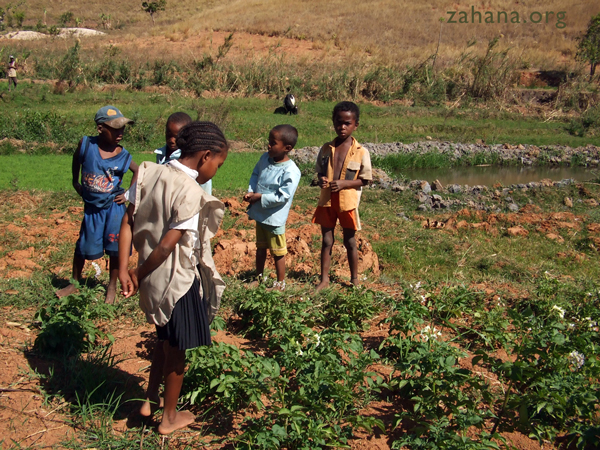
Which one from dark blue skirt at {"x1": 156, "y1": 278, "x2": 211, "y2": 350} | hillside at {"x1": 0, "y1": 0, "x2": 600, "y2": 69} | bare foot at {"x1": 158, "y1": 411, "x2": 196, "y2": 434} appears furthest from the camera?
hillside at {"x1": 0, "y1": 0, "x2": 600, "y2": 69}

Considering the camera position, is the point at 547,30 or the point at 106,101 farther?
the point at 547,30

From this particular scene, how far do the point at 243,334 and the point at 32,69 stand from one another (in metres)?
19.4

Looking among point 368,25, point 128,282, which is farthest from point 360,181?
point 368,25

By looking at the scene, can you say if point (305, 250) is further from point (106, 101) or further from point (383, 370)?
point (106, 101)

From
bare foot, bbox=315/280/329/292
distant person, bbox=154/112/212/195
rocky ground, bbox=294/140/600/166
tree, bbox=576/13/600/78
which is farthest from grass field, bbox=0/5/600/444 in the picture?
tree, bbox=576/13/600/78

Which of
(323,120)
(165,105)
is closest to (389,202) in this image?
(323,120)

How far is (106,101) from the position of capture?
15.8m

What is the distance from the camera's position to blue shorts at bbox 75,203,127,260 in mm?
4246

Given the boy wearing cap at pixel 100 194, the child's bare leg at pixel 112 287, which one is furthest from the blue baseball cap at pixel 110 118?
the child's bare leg at pixel 112 287

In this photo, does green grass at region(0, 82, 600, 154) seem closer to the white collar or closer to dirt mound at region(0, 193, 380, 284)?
dirt mound at region(0, 193, 380, 284)

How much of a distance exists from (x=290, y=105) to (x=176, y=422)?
580 inches

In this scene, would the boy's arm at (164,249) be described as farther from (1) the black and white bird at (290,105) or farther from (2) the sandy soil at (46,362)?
(1) the black and white bird at (290,105)

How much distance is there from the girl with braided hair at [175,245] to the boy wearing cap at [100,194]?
179cm

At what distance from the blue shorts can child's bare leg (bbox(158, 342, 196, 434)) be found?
198 centimetres
